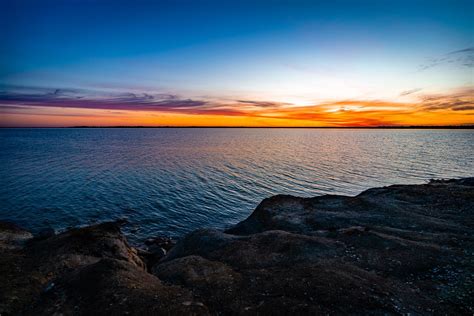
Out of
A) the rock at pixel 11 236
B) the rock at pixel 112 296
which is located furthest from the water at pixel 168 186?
the rock at pixel 112 296

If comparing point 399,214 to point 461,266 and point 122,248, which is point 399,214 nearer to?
point 461,266

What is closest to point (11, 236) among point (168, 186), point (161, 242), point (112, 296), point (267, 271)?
point (161, 242)

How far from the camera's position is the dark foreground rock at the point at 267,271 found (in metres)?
11.0

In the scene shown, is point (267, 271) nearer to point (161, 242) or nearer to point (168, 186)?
point (161, 242)

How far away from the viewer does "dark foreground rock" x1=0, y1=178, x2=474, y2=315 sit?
1102cm

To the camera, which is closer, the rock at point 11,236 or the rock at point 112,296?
the rock at point 112,296

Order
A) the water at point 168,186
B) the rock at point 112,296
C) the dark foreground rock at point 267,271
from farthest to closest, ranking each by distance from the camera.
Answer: the water at point 168,186
the dark foreground rock at point 267,271
the rock at point 112,296

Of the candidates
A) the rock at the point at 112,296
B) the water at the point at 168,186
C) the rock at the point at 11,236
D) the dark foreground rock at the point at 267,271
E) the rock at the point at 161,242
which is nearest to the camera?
the rock at the point at 112,296

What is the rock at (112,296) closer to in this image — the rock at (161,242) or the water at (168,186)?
the rock at (161,242)

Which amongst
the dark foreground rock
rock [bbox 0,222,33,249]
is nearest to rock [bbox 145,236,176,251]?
the dark foreground rock

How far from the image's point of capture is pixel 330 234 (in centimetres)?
1905

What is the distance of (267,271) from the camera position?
14039 millimetres

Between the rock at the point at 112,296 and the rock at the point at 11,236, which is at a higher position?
the rock at the point at 112,296

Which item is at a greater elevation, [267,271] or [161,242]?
[267,271]
